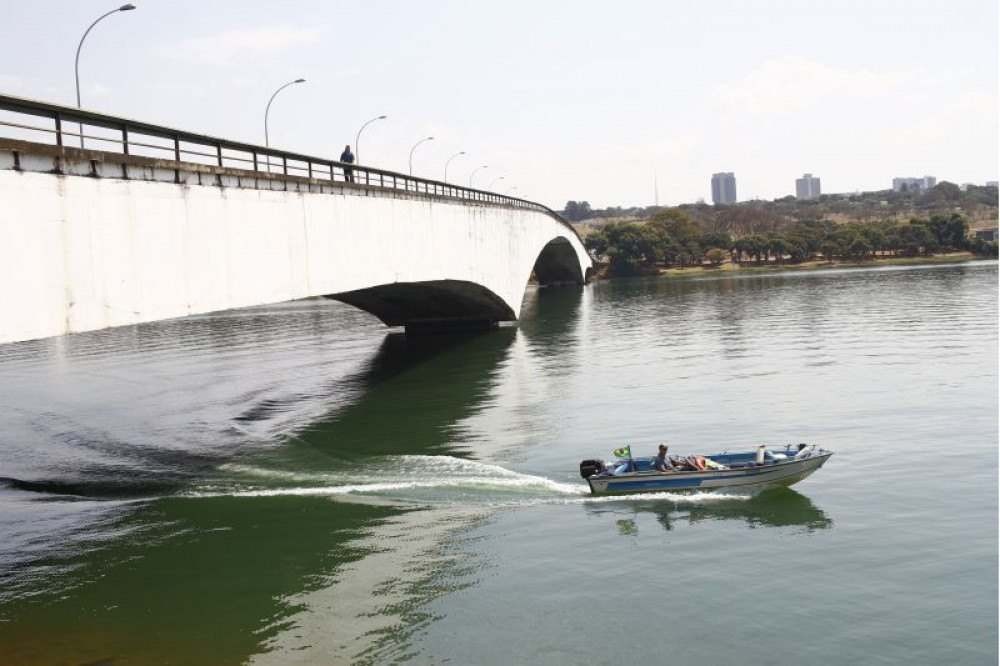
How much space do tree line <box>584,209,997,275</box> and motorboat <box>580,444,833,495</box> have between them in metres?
148

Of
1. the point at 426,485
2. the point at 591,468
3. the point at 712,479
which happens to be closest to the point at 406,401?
the point at 426,485

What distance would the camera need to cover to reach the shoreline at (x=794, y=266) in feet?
539

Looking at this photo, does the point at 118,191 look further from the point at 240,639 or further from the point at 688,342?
the point at 688,342

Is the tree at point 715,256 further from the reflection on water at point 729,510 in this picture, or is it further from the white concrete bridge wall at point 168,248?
the reflection on water at point 729,510

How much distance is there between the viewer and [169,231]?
1117 inches

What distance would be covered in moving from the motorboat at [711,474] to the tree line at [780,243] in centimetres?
14785

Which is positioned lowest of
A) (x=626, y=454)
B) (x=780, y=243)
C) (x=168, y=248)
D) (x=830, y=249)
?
(x=626, y=454)

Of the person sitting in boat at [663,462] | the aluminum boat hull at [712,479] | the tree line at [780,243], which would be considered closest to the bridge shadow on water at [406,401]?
the aluminum boat hull at [712,479]

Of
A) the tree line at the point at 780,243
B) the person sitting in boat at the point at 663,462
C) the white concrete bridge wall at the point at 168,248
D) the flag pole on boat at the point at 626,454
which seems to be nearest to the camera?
the white concrete bridge wall at the point at 168,248

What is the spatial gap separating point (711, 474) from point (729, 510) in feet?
4.66

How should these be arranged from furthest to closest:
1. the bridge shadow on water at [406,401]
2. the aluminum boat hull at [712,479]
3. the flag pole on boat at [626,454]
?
the bridge shadow on water at [406,401] < the flag pole on boat at [626,454] < the aluminum boat hull at [712,479]

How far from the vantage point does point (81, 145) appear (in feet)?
80.7

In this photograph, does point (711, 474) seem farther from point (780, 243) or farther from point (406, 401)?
point (780, 243)

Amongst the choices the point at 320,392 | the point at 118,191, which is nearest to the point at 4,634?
the point at 118,191
